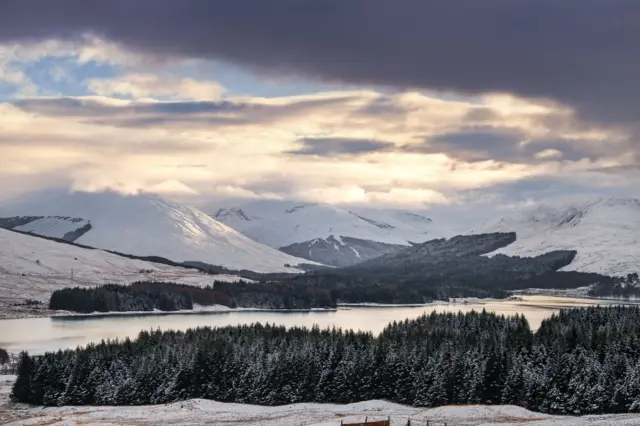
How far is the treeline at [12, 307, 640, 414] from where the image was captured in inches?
4651

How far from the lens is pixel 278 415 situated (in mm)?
115750

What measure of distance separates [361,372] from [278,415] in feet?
54.1

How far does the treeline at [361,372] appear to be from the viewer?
388 feet

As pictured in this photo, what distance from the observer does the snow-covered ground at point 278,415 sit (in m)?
105

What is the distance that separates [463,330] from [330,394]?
45164 mm

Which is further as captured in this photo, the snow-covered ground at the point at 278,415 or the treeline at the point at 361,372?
the treeline at the point at 361,372

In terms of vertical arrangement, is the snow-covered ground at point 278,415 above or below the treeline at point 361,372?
below

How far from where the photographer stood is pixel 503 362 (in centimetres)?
12306

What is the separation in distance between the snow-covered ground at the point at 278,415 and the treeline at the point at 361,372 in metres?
3.42

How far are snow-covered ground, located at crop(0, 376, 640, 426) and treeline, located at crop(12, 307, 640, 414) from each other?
3.42m

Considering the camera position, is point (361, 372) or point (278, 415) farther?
point (361, 372)

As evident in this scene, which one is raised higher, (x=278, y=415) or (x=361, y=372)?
(x=361, y=372)

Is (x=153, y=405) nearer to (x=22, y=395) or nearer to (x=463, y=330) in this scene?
(x=22, y=395)

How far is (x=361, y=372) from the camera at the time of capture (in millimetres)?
128750
